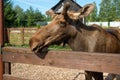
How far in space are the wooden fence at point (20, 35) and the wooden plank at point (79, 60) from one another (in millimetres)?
16431

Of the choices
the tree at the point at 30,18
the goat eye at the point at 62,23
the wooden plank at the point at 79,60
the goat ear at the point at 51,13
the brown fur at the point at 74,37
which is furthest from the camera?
the tree at the point at 30,18

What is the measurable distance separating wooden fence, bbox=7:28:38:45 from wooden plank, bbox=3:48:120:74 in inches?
647

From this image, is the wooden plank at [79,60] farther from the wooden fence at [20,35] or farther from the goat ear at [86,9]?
the wooden fence at [20,35]

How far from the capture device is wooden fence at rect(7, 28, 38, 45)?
21.4 m

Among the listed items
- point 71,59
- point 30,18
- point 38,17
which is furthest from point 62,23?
point 38,17

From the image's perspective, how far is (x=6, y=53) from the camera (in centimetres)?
472

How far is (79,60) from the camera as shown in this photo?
12.4ft

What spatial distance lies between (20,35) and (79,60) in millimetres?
18443

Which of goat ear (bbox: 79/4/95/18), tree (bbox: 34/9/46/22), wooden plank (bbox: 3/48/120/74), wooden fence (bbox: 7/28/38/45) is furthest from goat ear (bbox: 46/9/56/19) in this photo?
tree (bbox: 34/9/46/22)

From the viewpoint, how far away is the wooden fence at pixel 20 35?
842 inches

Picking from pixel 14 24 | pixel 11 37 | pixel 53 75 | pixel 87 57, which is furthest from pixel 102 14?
pixel 87 57

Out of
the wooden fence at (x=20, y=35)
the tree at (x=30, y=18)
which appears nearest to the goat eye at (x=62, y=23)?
the wooden fence at (x=20, y=35)

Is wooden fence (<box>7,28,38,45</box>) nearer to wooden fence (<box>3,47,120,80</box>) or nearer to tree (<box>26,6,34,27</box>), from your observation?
wooden fence (<box>3,47,120,80</box>)

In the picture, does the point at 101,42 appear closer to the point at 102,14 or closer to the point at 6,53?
the point at 6,53
